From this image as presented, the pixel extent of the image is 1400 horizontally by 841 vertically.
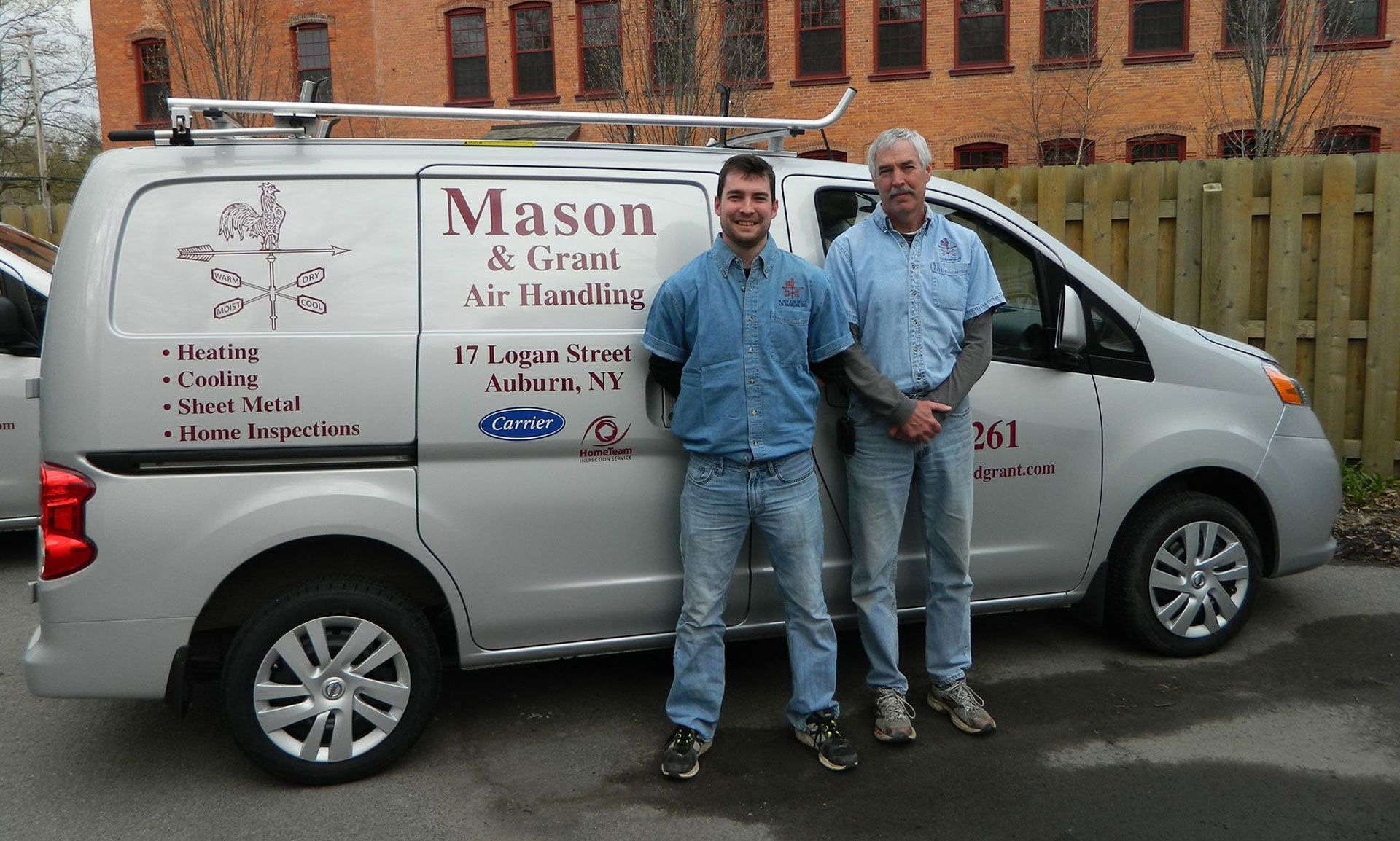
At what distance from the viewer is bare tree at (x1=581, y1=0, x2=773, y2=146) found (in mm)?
12914

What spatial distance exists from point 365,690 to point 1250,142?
19.8 m

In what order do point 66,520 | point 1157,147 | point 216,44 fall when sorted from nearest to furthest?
point 66,520, point 216,44, point 1157,147

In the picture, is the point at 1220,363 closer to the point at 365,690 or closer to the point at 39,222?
the point at 365,690

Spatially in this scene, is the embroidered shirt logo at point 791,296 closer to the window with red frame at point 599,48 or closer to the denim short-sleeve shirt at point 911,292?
the denim short-sleeve shirt at point 911,292

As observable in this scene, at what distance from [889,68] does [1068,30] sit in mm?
3287

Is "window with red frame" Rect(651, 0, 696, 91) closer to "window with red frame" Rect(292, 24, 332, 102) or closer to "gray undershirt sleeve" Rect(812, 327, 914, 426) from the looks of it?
"gray undershirt sleeve" Rect(812, 327, 914, 426)

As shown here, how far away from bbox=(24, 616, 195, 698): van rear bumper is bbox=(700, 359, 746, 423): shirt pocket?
1.76 meters

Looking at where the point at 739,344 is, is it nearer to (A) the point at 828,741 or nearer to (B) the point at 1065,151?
(A) the point at 828,741

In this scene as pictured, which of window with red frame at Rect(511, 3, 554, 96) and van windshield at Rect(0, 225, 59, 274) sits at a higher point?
window with red frame at Rect(511, 3, 554, 96)

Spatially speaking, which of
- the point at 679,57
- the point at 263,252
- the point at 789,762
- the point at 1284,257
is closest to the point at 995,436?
the point at 789,762

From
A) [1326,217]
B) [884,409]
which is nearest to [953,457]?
[884,409]

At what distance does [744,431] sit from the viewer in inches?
133

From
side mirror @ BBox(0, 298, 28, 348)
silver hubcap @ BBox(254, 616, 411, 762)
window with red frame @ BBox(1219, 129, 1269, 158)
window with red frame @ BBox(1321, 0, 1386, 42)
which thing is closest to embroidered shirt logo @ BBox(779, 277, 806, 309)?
silver hubcap @ BBox(254, 616, 411, 762)

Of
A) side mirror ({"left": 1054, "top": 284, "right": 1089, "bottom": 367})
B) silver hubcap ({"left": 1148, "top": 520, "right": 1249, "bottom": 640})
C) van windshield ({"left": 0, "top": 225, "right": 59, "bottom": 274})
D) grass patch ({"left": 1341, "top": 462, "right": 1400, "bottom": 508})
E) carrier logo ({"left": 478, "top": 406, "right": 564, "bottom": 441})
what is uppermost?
van windshield ({"left": 0, "top": 225, "right": 59, "bottom": 274})
